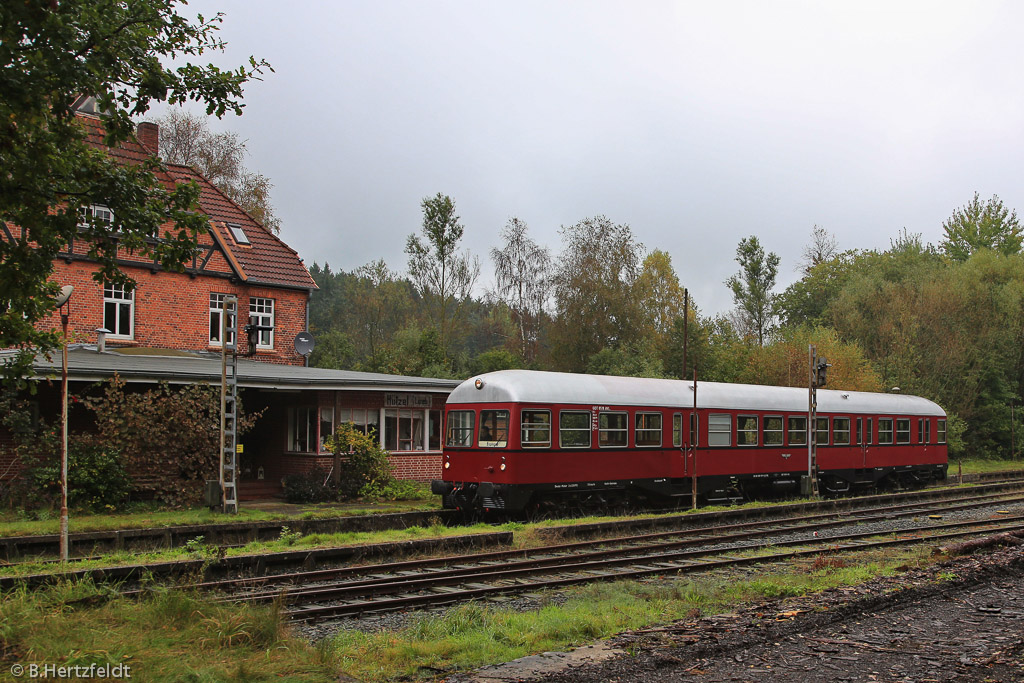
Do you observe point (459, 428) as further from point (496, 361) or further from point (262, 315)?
point (496, 361)

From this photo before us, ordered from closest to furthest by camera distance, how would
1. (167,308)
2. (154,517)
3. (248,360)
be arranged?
(154,517) < (167,308) < (248,360)

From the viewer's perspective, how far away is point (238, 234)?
3086cm

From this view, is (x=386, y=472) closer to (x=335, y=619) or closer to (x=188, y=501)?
(x=188, y=501)

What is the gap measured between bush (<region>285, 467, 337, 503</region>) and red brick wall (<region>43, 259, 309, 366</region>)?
25.8ft

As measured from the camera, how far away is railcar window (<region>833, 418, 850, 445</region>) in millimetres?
23672

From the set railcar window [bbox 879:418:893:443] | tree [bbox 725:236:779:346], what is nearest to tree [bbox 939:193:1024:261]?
tree [bbox 725:236:779:346]

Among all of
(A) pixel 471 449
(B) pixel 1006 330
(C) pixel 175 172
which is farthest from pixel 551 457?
(B) pixel 1006 330

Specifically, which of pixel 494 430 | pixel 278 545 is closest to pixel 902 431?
pixel 494 430

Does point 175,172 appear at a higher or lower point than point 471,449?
higher

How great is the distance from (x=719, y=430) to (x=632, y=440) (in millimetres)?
2936

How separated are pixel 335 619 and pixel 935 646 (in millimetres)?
5665

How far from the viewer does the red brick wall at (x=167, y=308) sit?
24938 mm

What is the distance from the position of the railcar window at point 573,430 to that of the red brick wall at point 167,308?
46.4 feet

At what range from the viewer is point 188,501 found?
739 inches
